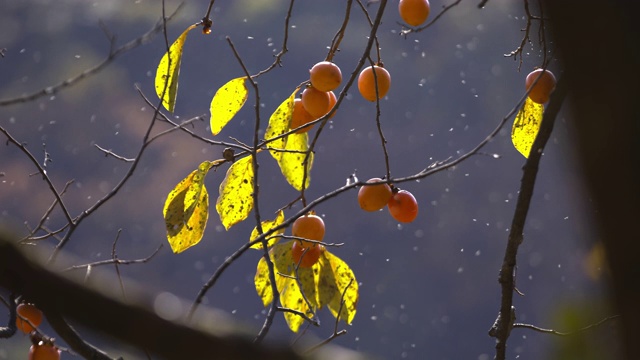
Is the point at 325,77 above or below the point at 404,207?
above

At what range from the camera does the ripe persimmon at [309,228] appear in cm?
75

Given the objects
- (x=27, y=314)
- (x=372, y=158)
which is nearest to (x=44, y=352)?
(x=27, y=314)

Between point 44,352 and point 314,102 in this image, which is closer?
point 44,352

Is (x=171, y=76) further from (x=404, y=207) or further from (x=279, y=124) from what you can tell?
(x=404, y=207)

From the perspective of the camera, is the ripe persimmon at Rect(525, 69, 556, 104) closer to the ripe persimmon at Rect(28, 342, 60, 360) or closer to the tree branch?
the tree branch

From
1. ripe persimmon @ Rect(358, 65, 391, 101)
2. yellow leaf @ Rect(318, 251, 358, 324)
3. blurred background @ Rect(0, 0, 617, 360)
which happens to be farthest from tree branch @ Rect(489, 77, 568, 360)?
blurred background @ Rect(0, 0, 617, 360)

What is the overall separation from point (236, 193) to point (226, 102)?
9cm

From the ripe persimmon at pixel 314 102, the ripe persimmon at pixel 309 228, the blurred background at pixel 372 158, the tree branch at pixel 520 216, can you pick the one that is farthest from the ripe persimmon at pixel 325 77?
the blurred background at pixel 372 158

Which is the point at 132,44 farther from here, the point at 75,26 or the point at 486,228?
the point at 75,26

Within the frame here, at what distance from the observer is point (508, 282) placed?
53 centimetres

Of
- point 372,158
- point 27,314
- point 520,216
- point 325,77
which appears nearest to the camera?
point 520,216

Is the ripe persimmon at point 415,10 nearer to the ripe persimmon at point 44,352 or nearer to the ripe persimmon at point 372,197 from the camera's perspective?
the ripe persimmon at point 372,197

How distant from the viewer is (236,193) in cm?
72

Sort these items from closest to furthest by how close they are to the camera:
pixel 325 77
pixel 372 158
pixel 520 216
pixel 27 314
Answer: pixel 520 216 → pixel 27 314 → pixel 325 77 → pixel 372 158
